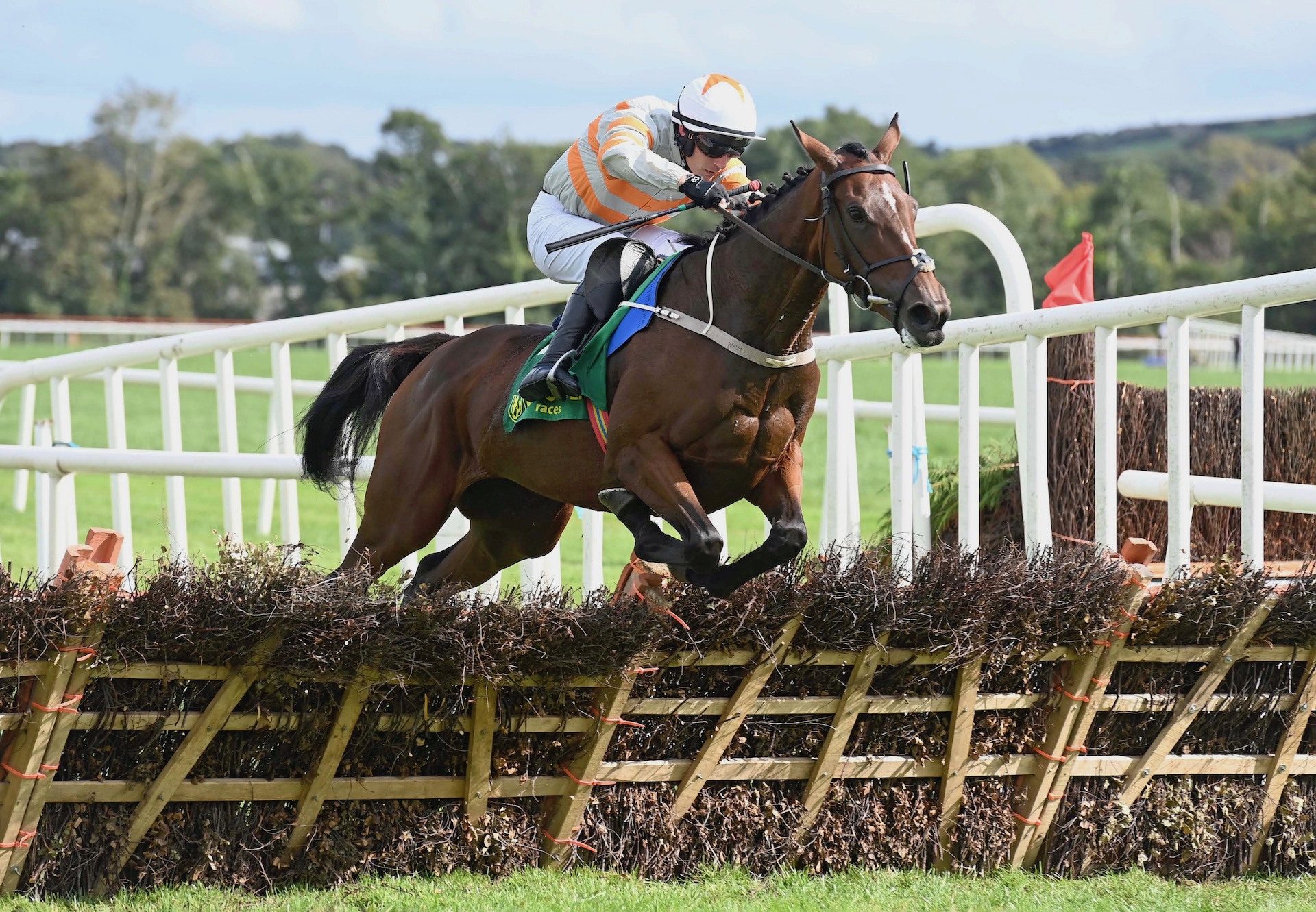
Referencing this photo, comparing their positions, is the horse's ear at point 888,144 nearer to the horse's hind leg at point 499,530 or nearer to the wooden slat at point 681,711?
the wooden slat at point 681,711

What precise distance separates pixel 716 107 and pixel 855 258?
848 millimetres

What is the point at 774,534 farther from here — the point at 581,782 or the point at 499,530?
the point at 499,530

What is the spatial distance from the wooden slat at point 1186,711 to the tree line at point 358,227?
42.8m

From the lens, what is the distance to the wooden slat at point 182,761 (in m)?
3.34

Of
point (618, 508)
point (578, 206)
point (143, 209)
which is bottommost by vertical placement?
point (618, 508)

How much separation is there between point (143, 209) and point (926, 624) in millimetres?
56248

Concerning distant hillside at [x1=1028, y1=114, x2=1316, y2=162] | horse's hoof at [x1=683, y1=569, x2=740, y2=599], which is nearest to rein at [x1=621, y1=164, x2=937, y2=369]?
horse's hoof at [x1=683, y1=569, x2=740, y2=599]

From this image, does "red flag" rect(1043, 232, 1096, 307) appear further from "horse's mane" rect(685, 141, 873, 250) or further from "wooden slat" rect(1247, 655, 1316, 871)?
"wooden slat" rect(1247, 655, 1316, 871)

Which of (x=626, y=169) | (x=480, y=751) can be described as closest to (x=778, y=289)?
(x=626, y=169)

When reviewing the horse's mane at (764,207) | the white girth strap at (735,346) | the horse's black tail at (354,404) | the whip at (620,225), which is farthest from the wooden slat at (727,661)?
the horse's black tail at (354,404)

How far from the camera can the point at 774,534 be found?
3.87 m

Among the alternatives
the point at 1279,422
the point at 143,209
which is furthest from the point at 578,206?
the point at 143,209

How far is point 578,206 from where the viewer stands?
4688 millimetres

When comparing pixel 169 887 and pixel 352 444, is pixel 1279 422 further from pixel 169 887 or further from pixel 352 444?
pixel 169 887
